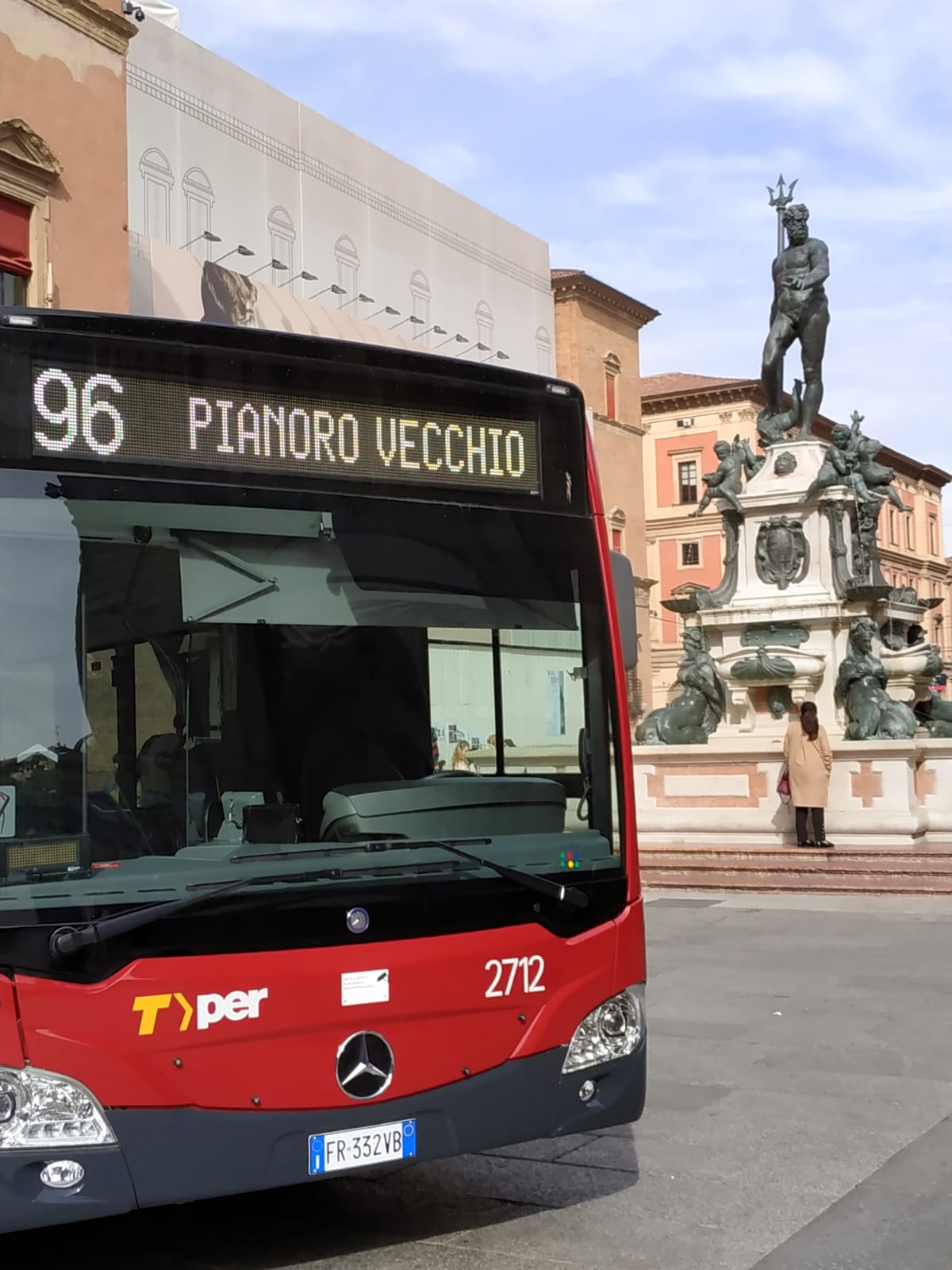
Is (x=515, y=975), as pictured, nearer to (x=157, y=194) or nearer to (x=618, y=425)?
(x=157, y=194)

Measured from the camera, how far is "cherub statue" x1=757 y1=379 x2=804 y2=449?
752 inches

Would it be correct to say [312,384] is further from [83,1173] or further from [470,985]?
[83,1173]

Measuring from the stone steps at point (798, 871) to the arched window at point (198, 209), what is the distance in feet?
54.4

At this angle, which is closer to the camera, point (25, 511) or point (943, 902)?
point (25, 511)

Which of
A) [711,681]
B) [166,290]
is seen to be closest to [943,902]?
[711,681]

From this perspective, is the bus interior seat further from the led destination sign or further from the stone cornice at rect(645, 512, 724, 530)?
the stone cornice at rect(645, 512, 724, 530)

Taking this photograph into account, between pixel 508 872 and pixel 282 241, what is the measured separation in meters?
28.4

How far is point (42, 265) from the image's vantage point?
1881 centimetres

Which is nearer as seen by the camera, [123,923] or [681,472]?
[123,923]

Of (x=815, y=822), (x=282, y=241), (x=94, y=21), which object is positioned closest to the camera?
(x=815, y=822)

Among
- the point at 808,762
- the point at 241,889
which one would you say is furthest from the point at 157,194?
the point at 241,889

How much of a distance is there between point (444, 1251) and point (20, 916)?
1.68 m

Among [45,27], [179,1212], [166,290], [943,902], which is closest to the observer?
[179,1212]

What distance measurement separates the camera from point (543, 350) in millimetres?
41812
